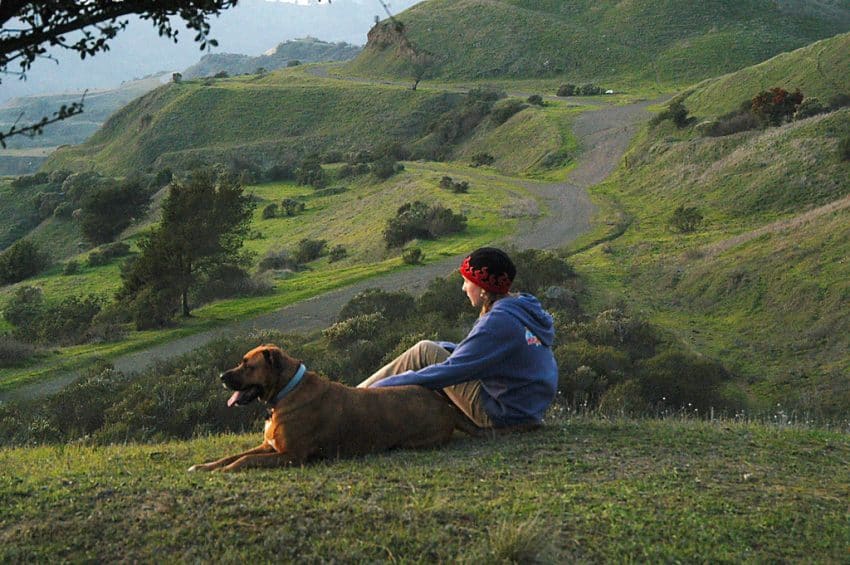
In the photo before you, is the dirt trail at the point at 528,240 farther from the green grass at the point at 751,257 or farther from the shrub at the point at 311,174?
the shrub at the point at 311,174

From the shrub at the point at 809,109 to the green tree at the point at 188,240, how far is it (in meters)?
28.8

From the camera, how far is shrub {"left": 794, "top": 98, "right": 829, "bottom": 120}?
42188 mm

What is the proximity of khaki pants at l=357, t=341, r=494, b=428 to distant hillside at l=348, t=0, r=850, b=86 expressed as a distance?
273ft

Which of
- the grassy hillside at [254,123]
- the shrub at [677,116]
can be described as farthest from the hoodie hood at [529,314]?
the grassy hillside at [254,123]

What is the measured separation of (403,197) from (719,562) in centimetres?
4318

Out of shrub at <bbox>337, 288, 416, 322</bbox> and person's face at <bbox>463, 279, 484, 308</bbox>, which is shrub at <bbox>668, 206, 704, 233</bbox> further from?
person's face at <bbox>463, 279, 484, 308</bbox>

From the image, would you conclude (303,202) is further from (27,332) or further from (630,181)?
(27,332)

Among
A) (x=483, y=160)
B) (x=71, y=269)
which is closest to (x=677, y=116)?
(x=483, y=160)

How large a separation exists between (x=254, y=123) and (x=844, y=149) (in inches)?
2858

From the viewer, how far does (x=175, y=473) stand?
621 cm

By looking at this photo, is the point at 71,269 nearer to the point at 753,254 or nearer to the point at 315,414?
the point at 753,254

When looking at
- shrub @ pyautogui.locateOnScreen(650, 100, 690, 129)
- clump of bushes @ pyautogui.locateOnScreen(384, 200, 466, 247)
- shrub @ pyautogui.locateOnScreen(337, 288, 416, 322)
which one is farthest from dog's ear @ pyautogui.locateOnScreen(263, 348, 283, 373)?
shrub @ pyautogui.locateOnScreen(650, 100, 690, 129)

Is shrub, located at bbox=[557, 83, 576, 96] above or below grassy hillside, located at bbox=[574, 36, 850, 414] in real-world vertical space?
above

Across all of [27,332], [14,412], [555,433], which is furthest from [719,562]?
[27,332]
